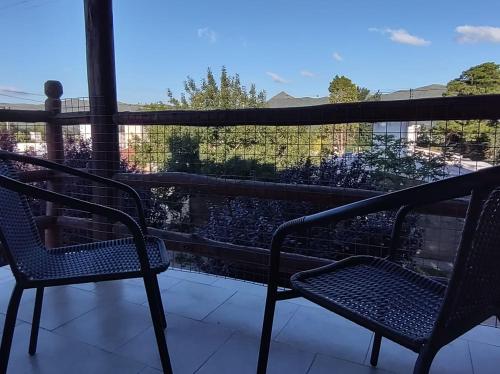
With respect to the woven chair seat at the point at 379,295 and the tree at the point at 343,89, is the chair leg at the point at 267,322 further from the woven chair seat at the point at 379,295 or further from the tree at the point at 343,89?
the tree at the point at 343,89

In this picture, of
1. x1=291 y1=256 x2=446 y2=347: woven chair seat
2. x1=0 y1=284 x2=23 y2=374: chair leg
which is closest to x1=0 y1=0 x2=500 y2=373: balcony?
x1=291 y1=256 x2=446 y2=347: woven chair seat

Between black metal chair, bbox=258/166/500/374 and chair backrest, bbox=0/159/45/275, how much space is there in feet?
2.42

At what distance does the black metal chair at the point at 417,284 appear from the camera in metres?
0.72

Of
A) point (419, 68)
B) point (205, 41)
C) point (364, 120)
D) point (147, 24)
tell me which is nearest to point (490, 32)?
point (419, 68)

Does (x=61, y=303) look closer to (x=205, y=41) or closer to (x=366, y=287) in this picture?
(x=366, y=287)

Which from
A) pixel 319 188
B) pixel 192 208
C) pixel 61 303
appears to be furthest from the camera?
pixel 192 208

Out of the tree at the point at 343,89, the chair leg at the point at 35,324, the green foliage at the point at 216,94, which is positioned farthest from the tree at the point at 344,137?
the green foliage at the point at 216,94

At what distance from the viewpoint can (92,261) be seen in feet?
4.31

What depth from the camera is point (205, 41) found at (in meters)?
12.9

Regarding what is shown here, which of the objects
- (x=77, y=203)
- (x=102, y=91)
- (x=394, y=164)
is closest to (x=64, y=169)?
(x=77, y=203)

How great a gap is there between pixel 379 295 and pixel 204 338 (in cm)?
80

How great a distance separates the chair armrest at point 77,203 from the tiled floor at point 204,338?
50cm

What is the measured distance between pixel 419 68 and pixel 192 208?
426 inches

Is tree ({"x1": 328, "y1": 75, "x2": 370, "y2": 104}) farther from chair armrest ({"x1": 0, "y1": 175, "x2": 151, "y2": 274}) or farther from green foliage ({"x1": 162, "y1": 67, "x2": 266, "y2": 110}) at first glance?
chair armrest ({"x1": 0, "y1": 175, "x2": 151, "y2": 274})
